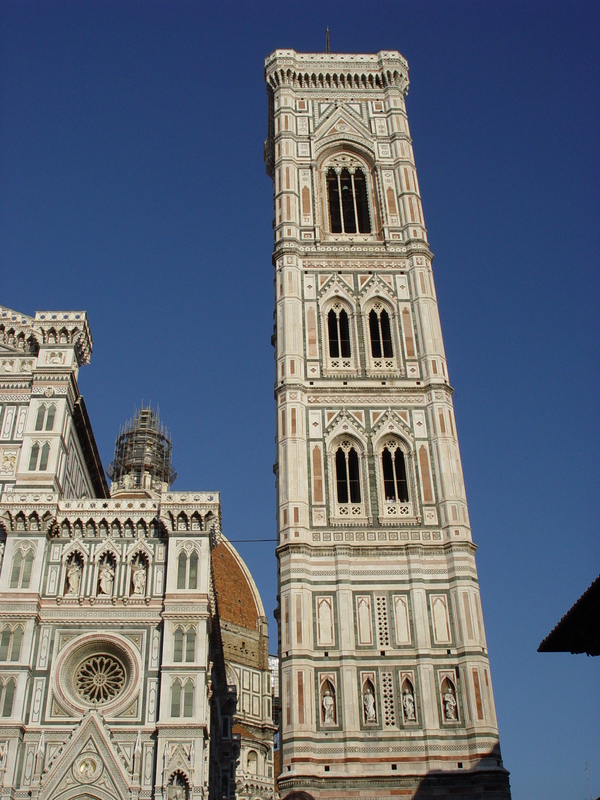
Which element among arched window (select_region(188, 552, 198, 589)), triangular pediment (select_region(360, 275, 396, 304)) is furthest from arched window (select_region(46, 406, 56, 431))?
triangular pediment (select_region(360, 275, 396, 304))

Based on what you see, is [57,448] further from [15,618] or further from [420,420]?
[420,420]

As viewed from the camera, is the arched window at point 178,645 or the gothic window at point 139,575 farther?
the gothic window at point 139,575

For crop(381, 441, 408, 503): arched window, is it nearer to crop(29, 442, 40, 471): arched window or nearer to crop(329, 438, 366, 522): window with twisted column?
crop(329, 438, 366, 522): window with twisted column

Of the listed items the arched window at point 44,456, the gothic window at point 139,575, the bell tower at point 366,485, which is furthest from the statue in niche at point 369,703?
the arched window at point 44,456

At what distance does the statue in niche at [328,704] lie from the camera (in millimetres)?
24234

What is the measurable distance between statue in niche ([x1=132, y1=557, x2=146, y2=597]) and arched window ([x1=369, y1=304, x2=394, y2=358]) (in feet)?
34.2

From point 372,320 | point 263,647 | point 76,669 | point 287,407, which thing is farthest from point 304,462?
point 263,647

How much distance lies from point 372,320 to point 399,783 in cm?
1496

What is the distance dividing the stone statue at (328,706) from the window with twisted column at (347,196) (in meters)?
16.9

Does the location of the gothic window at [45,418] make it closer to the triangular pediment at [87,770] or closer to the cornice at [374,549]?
the cornice at [374,549]

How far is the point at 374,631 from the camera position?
1008 inches

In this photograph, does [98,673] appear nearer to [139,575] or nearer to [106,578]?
[106,578]

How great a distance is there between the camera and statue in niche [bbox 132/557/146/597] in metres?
25.5

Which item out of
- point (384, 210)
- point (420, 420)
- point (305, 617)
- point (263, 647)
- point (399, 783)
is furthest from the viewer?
point (263, 647)
